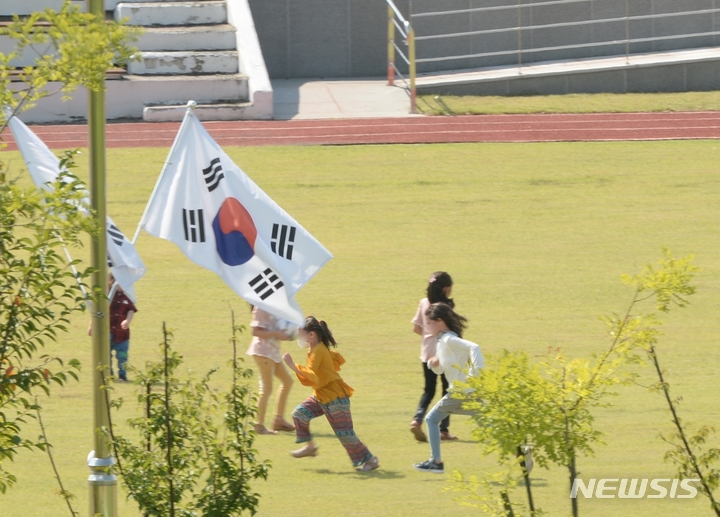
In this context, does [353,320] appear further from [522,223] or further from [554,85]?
[554,85]

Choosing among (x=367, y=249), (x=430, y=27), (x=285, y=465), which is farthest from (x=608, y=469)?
(x=430, y=27)

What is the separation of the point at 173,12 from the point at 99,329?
1913 centimetres

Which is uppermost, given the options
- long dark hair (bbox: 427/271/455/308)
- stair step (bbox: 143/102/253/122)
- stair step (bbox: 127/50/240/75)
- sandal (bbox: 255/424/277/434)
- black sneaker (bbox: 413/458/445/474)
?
stair step (bbox: 127/50/240/75)

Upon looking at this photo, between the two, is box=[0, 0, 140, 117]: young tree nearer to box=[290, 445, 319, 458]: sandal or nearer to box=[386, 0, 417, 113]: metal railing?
box=[290, 445, 319, 458]: sandal

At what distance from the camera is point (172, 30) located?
23.5 metres

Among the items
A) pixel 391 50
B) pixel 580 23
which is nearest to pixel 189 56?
pixel 391 50

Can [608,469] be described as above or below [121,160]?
below

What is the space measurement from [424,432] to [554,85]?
15215 mm

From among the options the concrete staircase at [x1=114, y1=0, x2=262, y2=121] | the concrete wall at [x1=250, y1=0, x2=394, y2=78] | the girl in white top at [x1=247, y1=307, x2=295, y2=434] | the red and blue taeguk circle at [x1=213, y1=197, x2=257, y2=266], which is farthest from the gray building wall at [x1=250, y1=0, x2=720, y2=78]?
the red and blue taeguk circle at [x1=213, y1=197, x2=257, y2=266]

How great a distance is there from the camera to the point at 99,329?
612cm

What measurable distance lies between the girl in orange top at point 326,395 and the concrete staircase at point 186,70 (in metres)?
11.8

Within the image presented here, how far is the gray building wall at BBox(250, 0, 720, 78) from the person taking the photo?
84.9ft

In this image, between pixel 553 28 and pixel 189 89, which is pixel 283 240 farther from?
pixel 553 28

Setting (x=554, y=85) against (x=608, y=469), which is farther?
(x=554, y=85)
